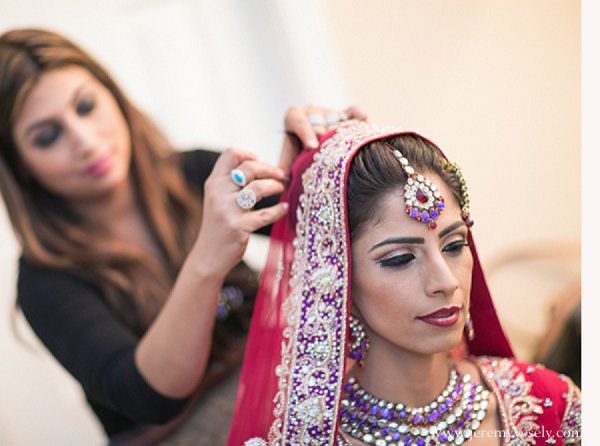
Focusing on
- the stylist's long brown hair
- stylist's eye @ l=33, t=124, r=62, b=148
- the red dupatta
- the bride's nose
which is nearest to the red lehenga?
the red dupatta

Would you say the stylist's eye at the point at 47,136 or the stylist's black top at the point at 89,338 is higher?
the stylist's eye at the point at 47,136

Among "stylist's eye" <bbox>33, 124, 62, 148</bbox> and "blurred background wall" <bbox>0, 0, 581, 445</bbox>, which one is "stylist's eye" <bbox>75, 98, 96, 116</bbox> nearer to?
"stylist's eye" <bbox>33, 124, 62, 148</bbox>

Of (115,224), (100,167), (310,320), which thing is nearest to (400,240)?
(310,320)

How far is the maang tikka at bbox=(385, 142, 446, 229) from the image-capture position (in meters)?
0.74

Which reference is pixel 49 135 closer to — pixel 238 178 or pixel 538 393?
pixel 238 178

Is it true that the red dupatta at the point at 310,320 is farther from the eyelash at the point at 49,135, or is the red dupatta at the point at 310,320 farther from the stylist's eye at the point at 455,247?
the eyelash at the point at 49,135

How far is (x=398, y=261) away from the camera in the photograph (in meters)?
0.76

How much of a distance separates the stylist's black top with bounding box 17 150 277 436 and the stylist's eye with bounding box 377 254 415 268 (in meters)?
0.43

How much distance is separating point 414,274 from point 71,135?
0.80m

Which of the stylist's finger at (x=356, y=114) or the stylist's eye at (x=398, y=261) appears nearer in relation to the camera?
the stylist's eye at (x=398, y=261)

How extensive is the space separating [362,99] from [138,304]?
0.92m

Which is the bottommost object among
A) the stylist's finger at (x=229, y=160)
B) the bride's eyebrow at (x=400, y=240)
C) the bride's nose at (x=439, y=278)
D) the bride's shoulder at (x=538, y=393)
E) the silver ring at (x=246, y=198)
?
the bride's shoulder at (x=538, y=393)

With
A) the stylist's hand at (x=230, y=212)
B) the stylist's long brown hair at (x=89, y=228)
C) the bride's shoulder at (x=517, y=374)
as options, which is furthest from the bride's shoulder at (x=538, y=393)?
the stylist's long brown hair at (x=89, y=228)

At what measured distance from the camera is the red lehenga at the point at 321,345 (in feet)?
2.60
